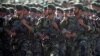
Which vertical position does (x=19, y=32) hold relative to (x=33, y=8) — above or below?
below

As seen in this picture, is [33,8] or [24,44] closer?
[24,44]

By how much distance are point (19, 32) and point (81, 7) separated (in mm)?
1951

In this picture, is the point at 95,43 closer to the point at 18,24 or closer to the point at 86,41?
the point at 86,41

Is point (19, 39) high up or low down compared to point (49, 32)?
down

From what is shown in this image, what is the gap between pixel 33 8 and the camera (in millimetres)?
7773

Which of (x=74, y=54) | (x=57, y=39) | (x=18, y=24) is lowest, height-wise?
(x=74, y=54)

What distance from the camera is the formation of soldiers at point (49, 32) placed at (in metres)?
7.30

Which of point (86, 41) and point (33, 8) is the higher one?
point (33, 8)

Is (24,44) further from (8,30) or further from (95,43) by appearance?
(95,43)

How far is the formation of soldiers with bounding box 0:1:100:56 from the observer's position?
7.30 metres

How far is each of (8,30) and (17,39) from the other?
356 millimetres

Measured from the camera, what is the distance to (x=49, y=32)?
7395 mm

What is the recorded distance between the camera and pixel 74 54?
7.56 metres

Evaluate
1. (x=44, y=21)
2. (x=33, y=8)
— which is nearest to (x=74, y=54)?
(x=44, y=21)
